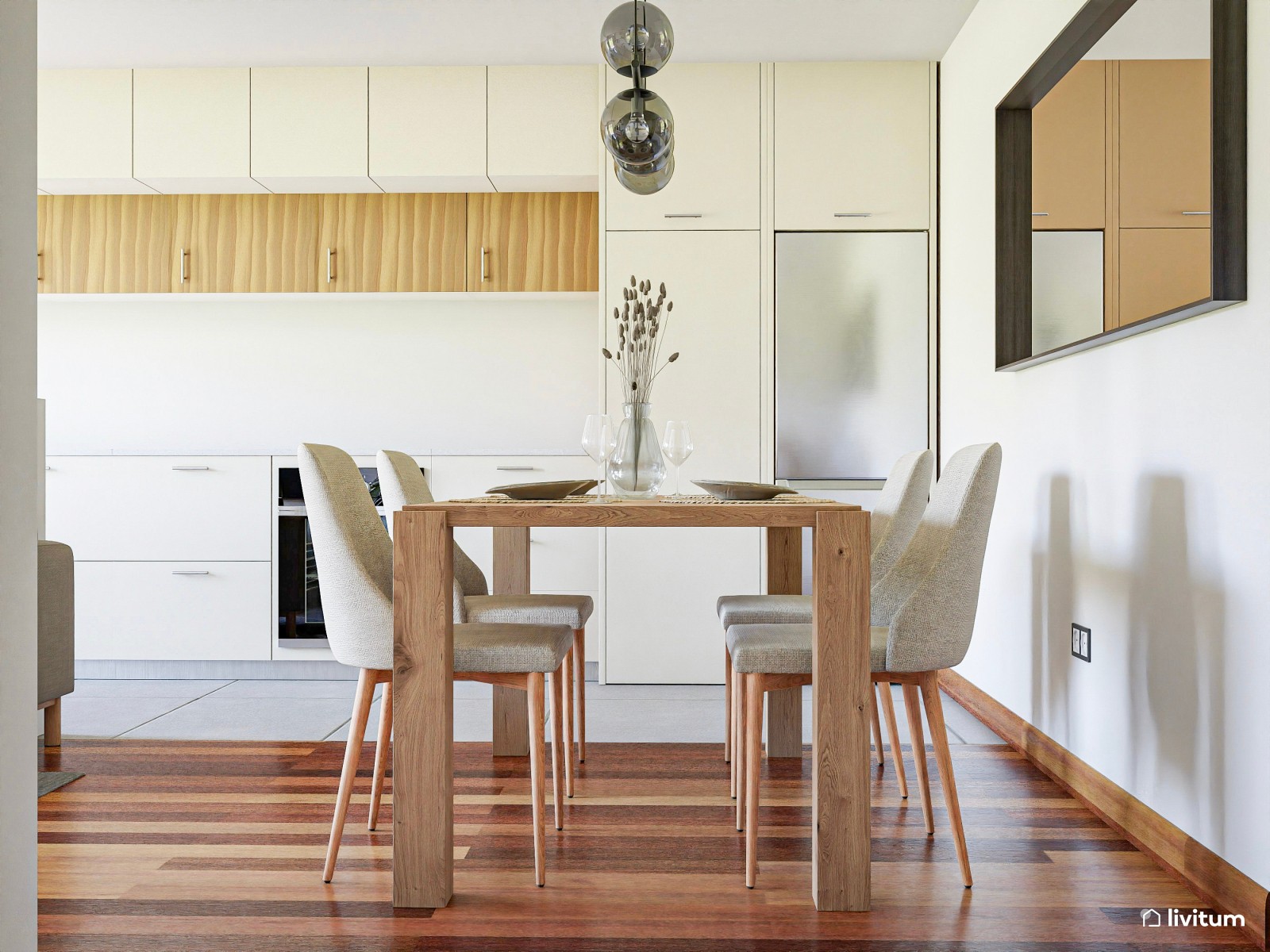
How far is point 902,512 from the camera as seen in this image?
2545 mm

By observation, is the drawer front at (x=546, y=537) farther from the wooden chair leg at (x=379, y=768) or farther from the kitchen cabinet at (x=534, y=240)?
the wooden chair leg at (x=379, y=768)

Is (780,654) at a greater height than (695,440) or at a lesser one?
lesser

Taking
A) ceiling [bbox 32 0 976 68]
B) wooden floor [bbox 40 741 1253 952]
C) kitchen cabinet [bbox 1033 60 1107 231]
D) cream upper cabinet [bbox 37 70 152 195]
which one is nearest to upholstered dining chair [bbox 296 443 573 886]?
wooden floor [bbox 40 741 1253 952]

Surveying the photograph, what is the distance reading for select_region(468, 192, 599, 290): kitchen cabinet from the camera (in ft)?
13.8

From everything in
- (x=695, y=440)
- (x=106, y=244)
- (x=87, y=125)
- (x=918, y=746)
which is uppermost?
(x=87, y=125)

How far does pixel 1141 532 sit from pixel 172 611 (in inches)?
145

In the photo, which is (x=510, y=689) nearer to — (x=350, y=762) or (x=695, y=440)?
(x=350, y=762)

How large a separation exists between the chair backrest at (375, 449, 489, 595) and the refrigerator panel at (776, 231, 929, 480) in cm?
157

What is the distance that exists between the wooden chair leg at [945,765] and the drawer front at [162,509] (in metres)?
2.99

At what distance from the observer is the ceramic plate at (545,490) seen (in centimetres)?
211

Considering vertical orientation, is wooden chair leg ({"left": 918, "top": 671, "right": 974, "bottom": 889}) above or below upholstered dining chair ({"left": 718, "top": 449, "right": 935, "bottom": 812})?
below

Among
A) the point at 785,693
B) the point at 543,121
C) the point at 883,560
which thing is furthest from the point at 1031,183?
the point at 543,121

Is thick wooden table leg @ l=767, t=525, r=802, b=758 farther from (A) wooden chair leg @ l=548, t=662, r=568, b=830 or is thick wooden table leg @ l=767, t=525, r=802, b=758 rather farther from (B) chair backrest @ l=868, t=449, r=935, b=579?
(A) wooden chair leg @ l=548, t=662, r=568, b=830

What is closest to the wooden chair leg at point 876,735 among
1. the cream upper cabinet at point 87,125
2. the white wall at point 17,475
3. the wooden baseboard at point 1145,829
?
the wooden baseboard at point 1145,829
